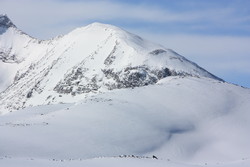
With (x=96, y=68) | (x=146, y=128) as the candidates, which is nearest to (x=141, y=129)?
(x=146, y=128)

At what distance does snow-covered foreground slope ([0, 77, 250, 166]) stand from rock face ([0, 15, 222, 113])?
55549 mm

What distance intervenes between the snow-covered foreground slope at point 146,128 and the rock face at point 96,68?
5555cm

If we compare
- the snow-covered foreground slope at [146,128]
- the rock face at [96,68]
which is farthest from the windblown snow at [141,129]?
the rock face at [96,68]

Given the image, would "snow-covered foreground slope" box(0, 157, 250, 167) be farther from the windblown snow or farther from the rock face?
the rock face

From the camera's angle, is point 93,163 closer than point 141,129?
Yes

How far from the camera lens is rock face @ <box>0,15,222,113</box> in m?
140

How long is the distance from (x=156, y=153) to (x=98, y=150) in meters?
8.27

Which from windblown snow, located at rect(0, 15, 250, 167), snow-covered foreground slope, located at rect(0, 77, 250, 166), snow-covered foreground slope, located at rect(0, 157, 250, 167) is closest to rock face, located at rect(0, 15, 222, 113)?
windblown snow, located at rect(0, 15, 250, 167)

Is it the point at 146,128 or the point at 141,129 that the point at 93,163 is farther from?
the point at 146,128

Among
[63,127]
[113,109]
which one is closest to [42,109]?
[113,109]

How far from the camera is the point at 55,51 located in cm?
19425

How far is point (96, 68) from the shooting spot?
152250 mm

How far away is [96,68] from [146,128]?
290 feet

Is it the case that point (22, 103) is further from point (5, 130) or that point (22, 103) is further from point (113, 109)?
point (5, 130)
